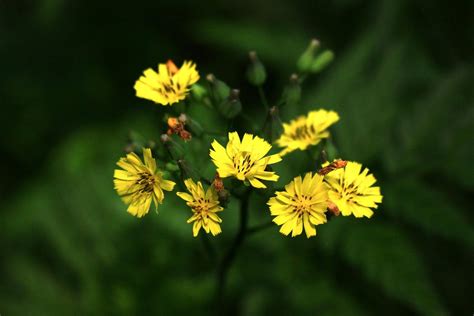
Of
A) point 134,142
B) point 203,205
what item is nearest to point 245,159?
point 203,205

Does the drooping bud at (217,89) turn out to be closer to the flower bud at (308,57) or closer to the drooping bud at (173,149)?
the drooping bud at (173,149)

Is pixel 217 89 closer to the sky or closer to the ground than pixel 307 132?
closer to the sky

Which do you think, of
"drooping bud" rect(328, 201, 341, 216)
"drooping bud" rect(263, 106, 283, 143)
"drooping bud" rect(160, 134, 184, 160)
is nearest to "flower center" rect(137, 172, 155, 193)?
"drooping bud" rect(160, 134, 184, 160)

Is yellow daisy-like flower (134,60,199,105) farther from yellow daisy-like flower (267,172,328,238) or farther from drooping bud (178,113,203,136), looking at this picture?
yellow daisy-like flower (267,172,328,238)
